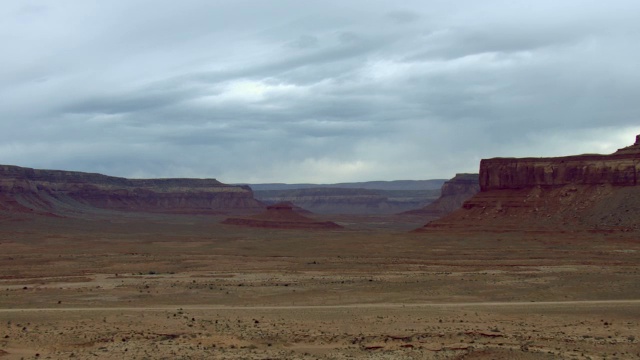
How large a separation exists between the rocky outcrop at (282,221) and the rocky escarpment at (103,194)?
124ft

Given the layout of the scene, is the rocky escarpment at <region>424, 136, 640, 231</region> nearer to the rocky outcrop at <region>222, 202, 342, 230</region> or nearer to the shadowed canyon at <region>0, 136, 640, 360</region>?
the shadowed canyon at <region>0, 136, 640, 360</region>

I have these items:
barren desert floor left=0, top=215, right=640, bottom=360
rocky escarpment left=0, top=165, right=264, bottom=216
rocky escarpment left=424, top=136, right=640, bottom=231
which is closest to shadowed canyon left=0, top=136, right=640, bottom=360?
barren desert floor left=0, top=215, right=640, bottom=360

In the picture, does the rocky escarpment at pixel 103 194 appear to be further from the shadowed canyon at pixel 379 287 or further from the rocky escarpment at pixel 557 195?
the rocky escarpment at pixel 557 195

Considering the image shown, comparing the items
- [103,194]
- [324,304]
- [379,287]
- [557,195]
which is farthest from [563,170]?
[103,194]

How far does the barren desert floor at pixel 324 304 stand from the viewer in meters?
18.9

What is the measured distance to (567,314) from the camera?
24188mm

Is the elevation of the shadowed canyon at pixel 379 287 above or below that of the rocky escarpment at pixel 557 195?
below

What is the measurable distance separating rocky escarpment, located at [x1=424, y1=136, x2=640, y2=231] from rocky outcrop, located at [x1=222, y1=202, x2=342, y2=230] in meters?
28.9

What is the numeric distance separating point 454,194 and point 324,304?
5551 inches

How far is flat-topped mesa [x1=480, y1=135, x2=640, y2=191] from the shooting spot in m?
76.1

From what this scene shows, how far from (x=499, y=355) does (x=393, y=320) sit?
517cm

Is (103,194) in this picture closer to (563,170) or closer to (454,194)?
(454,194)

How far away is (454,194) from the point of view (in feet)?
541

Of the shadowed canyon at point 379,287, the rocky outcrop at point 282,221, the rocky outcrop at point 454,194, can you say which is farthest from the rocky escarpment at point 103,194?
the shadowed canyon at point 379,287
